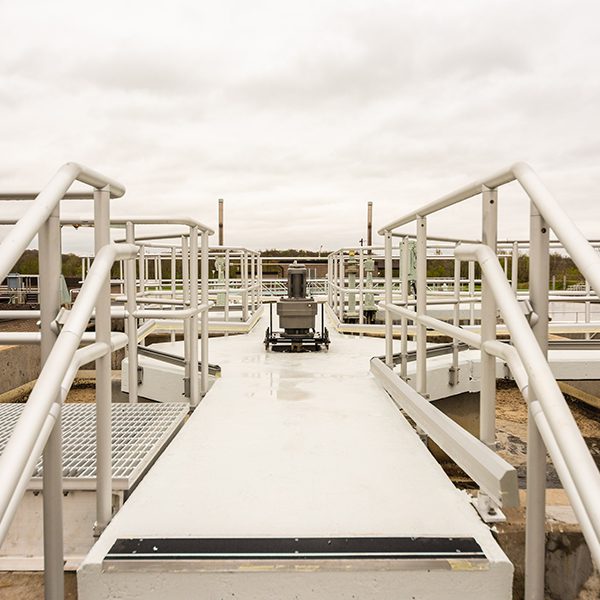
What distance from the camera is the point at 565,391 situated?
22.0ft

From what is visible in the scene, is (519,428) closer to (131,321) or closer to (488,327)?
(488,327)

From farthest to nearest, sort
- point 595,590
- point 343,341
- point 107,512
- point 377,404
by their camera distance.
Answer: point 343,341, point 377,404, point 595,590, point 107,512

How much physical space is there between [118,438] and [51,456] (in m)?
0.94

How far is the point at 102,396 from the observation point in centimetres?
167

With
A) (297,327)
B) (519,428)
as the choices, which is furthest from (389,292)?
(519,428)

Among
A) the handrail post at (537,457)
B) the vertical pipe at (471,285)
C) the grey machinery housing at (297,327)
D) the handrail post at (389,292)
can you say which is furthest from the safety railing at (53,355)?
the vertical pipe at (471,285)

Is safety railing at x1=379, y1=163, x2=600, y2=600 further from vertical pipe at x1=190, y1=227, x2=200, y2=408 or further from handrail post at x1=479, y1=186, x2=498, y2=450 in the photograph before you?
vertical pipe at x1=190, y1=227, x2=200, y2=408

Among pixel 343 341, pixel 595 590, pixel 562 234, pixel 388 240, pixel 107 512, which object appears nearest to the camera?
pixel 562 234

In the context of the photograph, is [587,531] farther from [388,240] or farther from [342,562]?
[388,240]

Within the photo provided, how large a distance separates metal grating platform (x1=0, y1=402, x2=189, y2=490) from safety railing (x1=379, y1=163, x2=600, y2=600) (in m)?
1.40

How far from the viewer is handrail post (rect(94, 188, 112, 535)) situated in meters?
1.65

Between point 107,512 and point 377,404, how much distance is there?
1.92m

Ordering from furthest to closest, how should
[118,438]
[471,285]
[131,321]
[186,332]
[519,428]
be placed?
[471,285] < [519,428] < [186,332] < [131,321] < [118,438]

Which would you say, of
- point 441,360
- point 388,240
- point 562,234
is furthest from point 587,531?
point 441,360
